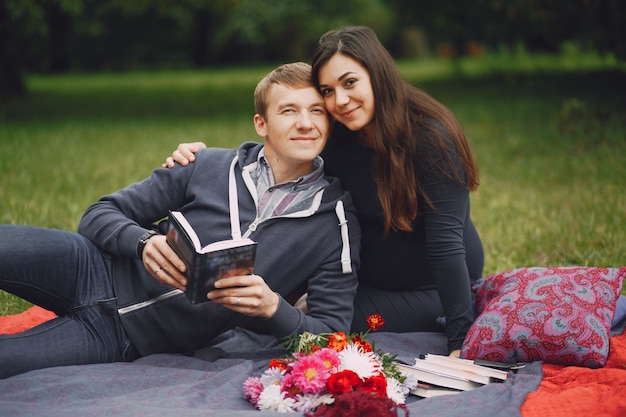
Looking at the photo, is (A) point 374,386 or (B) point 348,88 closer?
(A) point 374,386

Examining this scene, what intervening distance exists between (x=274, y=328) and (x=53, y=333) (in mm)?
981

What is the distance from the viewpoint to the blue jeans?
10.8 ft

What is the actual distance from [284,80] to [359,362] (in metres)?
1.42

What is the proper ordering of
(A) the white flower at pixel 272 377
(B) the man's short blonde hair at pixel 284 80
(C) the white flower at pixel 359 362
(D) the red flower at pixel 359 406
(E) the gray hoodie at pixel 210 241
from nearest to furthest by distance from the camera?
1. (D) the red flower at pixel 359 406
2. (C) the white flower at pixel 359 362
3. (A) the white flower at pixel 272 377
4. (E) the gray hoodie at pixel 210 241
5. (B) the man's short blonde hair at pixel 284 80

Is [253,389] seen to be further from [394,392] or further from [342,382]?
[394,392]

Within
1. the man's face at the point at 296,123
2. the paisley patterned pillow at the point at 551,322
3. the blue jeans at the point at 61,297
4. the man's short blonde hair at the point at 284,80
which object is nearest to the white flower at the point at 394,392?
the paisley patterned pillow at the point at 551,322

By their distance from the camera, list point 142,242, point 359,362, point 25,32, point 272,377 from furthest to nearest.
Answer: point 25,32
point 142,242
point 272,377
point 359,362

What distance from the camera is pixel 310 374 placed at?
286 cm

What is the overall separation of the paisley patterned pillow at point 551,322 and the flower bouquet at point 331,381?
0.66 metres

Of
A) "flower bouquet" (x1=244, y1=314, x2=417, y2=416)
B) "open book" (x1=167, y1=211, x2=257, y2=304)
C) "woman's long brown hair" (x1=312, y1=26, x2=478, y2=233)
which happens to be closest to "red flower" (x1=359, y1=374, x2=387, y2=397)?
"flower bouquet" (x1=244, y1=314, x2=417, y2=416)

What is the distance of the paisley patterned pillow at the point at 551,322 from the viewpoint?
11.5ft

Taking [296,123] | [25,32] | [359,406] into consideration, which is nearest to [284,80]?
[296,123]

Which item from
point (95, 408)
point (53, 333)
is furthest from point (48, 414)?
point (53, 333)

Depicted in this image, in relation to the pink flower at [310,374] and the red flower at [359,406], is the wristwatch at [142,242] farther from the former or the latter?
the red flower at [359,406]
